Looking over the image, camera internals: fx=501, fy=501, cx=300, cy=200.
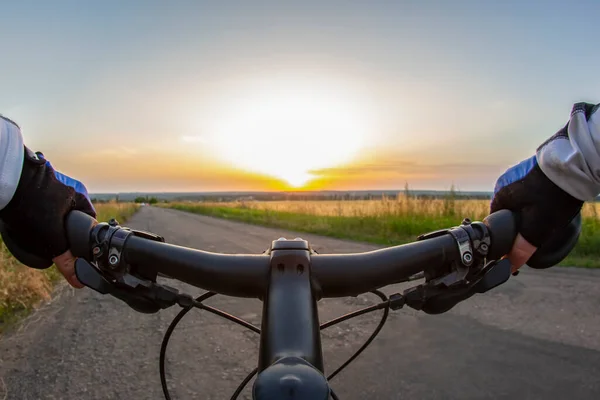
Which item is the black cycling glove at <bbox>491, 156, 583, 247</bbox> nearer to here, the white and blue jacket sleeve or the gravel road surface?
the white and blue jacket sleeve

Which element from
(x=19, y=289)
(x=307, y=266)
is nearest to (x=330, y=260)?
(x=307, y=266)

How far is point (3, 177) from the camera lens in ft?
2.96

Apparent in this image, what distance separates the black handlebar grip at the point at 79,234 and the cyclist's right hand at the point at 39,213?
1 centimetres

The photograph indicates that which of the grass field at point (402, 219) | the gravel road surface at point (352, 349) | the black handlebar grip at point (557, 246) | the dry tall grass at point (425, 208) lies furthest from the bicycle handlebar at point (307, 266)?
the dry tall grass at point (425, 208)

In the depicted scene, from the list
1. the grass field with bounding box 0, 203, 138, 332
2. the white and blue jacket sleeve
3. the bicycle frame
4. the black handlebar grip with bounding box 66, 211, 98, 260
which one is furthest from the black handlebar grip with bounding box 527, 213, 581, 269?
the grass field with bounding box 0, 203, 138, 332

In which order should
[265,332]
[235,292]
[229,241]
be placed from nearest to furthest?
[265,332] < [235,292] < [229,241]

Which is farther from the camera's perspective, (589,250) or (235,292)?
(589,250)

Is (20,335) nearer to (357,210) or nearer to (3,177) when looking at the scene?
(3,177)

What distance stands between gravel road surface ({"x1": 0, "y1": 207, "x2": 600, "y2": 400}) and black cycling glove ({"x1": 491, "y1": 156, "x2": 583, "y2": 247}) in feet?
8.06

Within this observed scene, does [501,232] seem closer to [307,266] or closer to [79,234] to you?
[307,266]

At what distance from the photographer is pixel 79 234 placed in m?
1.05

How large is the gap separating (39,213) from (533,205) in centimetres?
100

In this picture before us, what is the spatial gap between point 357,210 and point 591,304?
42.3 feet

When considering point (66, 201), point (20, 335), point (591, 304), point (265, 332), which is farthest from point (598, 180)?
point (591, 304)
